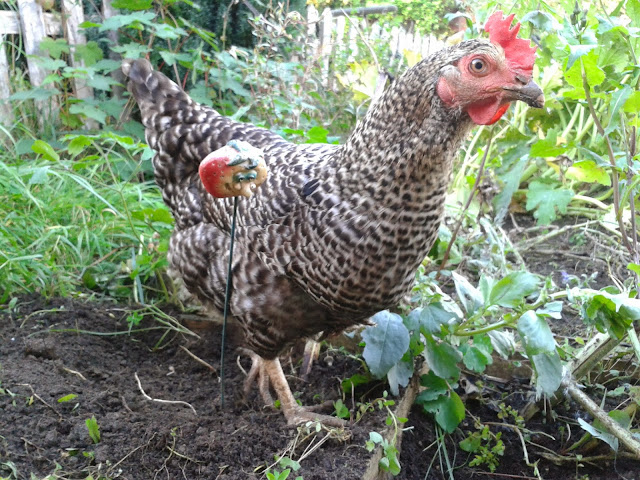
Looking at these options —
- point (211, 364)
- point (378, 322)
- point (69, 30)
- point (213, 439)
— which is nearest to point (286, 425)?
point (213, 439)

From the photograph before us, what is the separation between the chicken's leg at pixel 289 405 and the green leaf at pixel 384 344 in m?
0.22

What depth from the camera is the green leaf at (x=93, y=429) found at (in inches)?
69.3

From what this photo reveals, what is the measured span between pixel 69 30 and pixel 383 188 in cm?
401

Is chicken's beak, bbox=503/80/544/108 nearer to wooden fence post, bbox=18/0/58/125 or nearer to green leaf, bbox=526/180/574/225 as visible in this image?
green leaf, bbox=526/180/574/225

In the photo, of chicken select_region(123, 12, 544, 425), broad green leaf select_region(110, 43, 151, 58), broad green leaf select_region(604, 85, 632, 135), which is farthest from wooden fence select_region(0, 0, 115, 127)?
broad green leaf select_region(604, 85, 632, 135)

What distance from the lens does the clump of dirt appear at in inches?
67.1

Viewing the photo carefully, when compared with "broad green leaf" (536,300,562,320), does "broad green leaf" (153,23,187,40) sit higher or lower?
higher

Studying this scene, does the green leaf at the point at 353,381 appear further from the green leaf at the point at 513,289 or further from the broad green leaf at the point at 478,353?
the green leaf at the point at 513,289

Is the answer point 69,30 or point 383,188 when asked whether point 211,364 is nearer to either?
point 383,188

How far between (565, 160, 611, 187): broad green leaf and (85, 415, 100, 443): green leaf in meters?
1.62

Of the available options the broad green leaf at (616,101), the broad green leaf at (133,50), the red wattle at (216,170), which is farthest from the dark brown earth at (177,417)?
the broad green leaf at (133,50)

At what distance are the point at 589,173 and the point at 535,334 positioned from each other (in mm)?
751

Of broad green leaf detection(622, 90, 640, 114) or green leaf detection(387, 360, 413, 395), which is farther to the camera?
green leaf detection(387, 360, 413, 395)

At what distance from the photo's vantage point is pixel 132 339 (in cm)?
254
